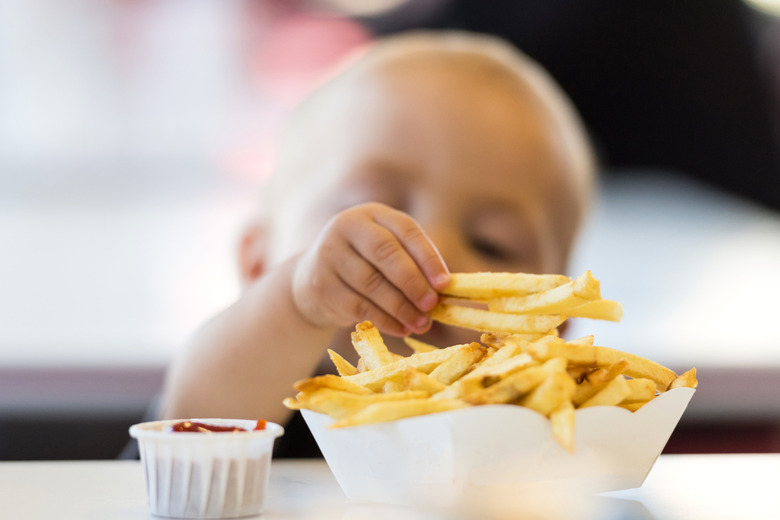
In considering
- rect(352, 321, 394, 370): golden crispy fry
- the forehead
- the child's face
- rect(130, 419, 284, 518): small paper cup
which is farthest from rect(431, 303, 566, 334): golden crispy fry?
the forehead

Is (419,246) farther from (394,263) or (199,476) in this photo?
(199,476)

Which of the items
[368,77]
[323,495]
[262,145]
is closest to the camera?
[323,495]

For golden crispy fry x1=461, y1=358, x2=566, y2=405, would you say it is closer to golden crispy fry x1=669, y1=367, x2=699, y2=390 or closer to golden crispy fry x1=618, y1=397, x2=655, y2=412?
golden crispy fry x1=618, y1=397, x2=655, y2=412

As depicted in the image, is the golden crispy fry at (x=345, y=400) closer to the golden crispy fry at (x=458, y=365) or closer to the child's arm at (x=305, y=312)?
the golden crispy fry at (x=458, y=365)

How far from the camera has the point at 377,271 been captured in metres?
1.18

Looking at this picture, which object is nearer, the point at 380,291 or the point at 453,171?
the point at 380,291

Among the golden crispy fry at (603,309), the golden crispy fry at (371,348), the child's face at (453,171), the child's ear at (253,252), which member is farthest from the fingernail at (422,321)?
the child's ear at (253,252)

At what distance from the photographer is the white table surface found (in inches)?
31.0

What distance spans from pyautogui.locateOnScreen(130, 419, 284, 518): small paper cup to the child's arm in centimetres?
36

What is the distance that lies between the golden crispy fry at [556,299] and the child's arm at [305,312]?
0.12 meters

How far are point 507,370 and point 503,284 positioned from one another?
21 centimetres

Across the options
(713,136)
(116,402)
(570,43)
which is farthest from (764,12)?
(116,402)

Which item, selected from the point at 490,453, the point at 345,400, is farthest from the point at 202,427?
the point at 490,453

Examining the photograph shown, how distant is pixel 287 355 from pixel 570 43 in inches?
108
